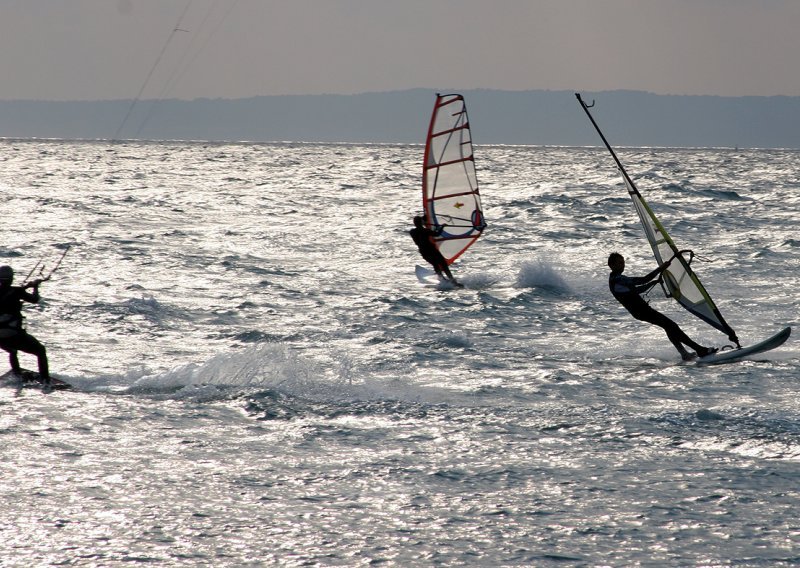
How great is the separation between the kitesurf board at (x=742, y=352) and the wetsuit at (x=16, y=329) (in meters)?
5.95

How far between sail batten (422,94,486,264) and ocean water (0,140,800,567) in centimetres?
90

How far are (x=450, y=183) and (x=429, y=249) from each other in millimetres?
1687

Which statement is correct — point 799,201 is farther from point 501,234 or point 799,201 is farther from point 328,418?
point 328,418

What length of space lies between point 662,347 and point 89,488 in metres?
6.60

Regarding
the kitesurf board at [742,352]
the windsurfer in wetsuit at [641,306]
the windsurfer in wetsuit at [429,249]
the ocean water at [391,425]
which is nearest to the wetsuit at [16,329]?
the ocean water at [391,425]

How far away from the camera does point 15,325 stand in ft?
27.2

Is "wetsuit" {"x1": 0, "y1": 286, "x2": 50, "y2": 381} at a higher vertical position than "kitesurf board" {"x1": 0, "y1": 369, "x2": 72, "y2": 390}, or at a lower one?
higher

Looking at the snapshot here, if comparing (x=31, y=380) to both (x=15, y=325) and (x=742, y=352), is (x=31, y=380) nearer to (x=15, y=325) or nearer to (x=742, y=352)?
(x=15, y=325)

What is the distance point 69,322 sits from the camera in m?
11.7

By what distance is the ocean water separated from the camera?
16.9ft

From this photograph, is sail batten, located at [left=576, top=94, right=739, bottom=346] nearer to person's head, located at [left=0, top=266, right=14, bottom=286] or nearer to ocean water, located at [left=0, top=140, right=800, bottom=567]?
ocean water, located at [left=0, top=140, right=800, bottom=567]

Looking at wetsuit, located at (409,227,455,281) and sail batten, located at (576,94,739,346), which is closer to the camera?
sail batten, located at (576,94,739,346)

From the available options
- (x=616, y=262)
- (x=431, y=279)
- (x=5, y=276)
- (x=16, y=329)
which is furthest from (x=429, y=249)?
(x=16, y=329)

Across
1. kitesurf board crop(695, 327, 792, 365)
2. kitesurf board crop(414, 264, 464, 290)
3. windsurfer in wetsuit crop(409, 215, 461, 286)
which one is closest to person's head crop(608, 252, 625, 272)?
kitesurf board crop(695, 327, 792, 365)
